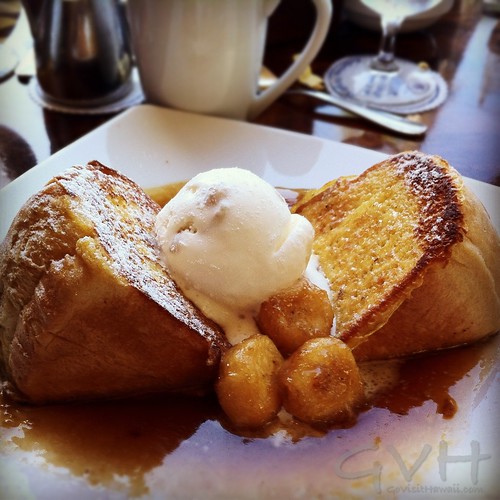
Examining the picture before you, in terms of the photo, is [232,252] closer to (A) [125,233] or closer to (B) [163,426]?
(A) [125,233]

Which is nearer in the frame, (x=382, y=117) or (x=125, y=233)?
(x=125, y=233)

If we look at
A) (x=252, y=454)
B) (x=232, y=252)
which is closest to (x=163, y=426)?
(x=252, y=454)

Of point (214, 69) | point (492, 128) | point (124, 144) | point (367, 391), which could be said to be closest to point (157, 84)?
point (214, 69)

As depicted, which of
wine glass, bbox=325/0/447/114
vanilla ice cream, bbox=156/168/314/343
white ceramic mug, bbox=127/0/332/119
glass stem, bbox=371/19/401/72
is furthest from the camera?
glass stem, bbox=371/19/401/72

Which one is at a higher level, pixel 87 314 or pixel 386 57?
pixel 87 314

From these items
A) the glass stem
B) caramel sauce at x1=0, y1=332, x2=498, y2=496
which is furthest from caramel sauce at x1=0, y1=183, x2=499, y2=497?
the glass stem

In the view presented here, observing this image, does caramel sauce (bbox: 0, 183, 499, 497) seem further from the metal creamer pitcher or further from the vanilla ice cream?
the metal creamer pitcher

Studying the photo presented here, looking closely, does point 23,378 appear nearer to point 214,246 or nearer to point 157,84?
point 214,246
